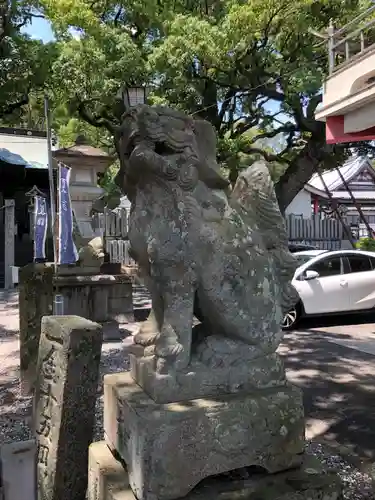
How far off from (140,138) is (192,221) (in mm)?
444

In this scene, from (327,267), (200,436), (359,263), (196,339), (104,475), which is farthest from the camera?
(359,263)

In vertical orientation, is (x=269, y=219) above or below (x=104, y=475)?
above

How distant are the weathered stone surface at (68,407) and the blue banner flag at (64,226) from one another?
3.25m

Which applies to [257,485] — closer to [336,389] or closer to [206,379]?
[206,379]

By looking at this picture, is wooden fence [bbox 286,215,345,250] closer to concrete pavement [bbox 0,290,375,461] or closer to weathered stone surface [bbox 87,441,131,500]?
concrete pavement [bbox 0,290,375,461]

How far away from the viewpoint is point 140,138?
2.22 metres

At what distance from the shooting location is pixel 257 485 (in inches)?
86.0

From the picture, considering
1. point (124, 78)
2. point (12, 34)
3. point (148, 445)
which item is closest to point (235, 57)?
point (124, 78)

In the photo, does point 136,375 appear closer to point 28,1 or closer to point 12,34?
point 12,34

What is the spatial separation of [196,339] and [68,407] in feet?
2.59

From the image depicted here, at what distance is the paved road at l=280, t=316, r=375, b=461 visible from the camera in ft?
12.5

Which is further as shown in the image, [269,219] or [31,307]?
[31,307]

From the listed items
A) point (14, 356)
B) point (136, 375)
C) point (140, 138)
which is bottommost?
point (14, 356)

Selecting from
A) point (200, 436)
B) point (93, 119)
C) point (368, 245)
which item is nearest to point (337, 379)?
point (200, 436)
